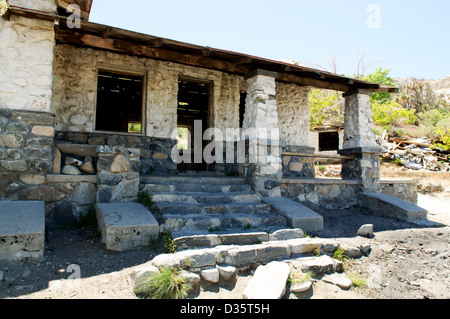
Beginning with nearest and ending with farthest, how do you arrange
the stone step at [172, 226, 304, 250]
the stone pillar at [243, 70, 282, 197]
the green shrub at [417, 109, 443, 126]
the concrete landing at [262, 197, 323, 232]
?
the stone step at [172, 226, 304, 250] → the concrete landing at [262, 197, 323, 232] → the stone pillar at [243, 70, 282, 197] → the green shrub at [417, 109, 443, 126]

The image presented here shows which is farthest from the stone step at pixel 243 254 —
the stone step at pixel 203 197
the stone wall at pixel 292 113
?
the stone wall at pixel 292 113

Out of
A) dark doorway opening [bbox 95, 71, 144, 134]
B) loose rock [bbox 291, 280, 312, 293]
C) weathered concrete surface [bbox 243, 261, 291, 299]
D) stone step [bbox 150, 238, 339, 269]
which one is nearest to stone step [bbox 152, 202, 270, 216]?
stone step [bbox 150, 238, 339, 269]

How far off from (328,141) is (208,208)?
13582 millimetres

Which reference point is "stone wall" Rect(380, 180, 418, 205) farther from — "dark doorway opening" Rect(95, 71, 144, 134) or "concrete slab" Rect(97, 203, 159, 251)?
"dark doorway opening" Rect(95, 71, 144, 134)

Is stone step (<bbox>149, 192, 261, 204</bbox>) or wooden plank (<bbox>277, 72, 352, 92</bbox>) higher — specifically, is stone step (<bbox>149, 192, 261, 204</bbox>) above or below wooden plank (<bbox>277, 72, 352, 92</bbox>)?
below

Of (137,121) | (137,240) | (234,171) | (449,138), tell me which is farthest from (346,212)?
(449,138)

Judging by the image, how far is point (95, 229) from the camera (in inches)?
155

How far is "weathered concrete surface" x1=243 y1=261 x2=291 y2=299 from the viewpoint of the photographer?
2703 mm

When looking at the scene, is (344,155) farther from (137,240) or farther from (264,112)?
(137,240)

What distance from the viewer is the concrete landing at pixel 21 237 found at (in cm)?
293

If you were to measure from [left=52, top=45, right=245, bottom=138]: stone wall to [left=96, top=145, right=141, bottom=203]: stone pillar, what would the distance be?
7.16 ft

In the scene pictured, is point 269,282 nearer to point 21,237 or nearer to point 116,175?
point 21,237

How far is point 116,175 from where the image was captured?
14.3 ft

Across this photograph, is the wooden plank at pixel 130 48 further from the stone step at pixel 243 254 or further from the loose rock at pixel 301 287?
the loose rock at pixel 301 287
